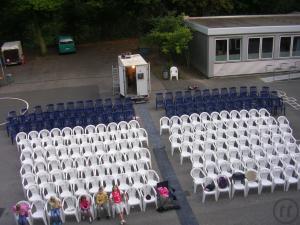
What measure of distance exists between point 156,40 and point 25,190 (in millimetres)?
18832

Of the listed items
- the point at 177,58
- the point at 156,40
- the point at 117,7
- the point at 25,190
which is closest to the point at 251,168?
the point at 25,190

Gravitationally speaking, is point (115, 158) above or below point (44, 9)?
below

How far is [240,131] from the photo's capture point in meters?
19.5

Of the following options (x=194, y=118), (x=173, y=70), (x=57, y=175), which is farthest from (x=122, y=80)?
(x=57, y=175)

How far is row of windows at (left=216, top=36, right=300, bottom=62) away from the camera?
30.0 meters

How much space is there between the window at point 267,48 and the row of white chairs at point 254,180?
617 inches

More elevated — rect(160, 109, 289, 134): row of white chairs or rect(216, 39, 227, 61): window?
rect(216, 39, 227, 61): window

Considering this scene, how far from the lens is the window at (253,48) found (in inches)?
1185

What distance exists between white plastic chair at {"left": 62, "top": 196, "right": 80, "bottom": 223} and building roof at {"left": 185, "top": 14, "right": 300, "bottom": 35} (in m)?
17.8

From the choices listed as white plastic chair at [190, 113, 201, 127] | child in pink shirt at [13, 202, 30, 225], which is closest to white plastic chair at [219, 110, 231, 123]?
white plastic chair at [190, 113, 201, 127]

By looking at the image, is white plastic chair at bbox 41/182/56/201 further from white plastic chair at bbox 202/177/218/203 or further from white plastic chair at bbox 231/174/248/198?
white plastic chair at bbox 231/174/248/198

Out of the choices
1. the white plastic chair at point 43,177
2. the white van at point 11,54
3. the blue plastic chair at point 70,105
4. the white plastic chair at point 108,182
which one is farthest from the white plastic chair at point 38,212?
the white van at point 11,54

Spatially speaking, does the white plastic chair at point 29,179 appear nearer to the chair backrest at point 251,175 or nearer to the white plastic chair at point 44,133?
the white plastic chair at point 44,133

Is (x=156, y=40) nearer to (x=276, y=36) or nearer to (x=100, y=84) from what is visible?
(x=100, y=84)
